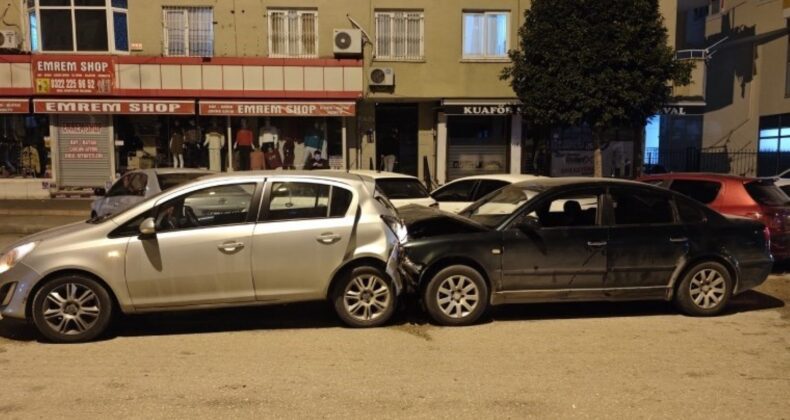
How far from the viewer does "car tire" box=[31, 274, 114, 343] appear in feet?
18.9

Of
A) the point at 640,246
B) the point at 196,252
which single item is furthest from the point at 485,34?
the point at 196,252

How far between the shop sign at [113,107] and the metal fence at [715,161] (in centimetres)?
1908

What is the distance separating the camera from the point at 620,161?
64.5ft

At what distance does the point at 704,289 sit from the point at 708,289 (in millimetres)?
43

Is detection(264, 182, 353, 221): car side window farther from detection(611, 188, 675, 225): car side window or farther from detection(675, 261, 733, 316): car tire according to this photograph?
detection(675, 261, 733, 316): car tire

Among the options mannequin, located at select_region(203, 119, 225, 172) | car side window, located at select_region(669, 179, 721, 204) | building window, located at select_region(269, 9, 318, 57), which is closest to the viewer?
car side window, located at select_region(669, 179, 721, 204)

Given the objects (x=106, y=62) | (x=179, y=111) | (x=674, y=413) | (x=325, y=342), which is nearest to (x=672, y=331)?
(x=674, y=413)

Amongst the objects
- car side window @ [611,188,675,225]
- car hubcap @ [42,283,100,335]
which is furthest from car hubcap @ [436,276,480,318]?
car hubcap @ [42,283,100,335]

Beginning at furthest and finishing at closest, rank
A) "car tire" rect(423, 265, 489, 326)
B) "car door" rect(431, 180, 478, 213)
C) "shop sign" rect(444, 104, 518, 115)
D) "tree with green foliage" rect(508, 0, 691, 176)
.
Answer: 1. "shop sign" rect(444, 104, 518, 115)
2. "tree with green foliage" rect(508, 0, 691, 176)
3. "car door" rect(431, 180, 478, 213)
4. "car tire" rect(423, 265, 489, 326)

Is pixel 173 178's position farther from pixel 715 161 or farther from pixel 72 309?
pixel 715 161

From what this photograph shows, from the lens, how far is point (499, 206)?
7391 mm

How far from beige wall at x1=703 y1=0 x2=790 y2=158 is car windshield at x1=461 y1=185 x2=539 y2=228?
76.0 feet

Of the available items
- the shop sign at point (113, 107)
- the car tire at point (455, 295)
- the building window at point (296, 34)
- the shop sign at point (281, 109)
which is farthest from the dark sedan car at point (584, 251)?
the shop sign at point (113, 107)

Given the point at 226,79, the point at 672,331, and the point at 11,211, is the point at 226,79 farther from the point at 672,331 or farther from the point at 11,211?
the point at 672,331
